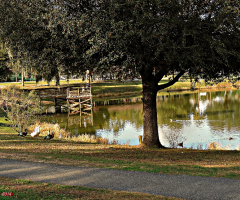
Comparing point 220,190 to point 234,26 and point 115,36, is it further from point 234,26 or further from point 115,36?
point 234,26

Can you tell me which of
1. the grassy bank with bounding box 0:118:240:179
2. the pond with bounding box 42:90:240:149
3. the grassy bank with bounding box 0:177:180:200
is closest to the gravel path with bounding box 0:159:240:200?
the grassy bank with bounding box 0:177:180:200

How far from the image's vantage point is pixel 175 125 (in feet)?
91.0

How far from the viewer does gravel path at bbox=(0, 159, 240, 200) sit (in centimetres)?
701

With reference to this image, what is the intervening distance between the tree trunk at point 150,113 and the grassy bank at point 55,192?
918 cm

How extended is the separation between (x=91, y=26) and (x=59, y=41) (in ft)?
5.83

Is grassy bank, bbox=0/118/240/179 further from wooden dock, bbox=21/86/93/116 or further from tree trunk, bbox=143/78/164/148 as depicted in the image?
wooden dock, bbox=21/86/93/116

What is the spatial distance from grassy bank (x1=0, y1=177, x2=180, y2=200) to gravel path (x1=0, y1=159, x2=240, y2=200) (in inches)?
14.2

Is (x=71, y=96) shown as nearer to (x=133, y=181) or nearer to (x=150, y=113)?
(x=150, y=113)

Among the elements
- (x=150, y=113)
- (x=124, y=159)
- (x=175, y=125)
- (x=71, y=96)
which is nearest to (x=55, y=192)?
(x=124, y=159)

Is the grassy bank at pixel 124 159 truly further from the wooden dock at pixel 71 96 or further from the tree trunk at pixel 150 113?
the wooden dock at pixel 71 96

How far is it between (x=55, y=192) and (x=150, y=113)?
965 cm

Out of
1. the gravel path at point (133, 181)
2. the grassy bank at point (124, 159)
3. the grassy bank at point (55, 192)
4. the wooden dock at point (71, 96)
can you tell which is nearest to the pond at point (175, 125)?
the wooden dock at point (71, 96)

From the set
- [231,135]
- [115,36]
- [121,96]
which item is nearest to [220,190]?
[115,36]

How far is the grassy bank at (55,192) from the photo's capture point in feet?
21.8
